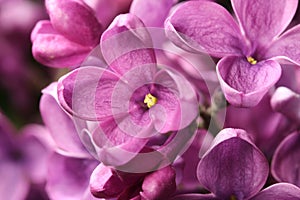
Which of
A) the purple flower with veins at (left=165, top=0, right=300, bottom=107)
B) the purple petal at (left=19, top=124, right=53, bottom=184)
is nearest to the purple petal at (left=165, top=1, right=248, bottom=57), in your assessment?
the purple flower with veins at (left=165, top=0, right=300, bottom=107)

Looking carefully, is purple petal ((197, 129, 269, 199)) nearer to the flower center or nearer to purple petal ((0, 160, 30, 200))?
the flower center

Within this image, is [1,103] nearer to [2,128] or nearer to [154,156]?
[2,128]

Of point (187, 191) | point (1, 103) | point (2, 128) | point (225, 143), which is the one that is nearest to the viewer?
point (225, 143)

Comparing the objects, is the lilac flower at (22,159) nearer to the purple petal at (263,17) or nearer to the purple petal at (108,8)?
the purple petal at (108,8)

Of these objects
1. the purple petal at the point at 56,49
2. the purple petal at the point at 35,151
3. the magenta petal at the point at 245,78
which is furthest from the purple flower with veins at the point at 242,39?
the purple petal at the point at 35,151

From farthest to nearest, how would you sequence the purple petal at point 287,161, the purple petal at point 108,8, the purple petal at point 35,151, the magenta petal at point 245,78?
the purple petal at point 35,151, the purple petal at point 108,8, the purple petal at point 287,161, the magenta petal at point 245,78

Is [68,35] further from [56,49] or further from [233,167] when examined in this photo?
[233,167]

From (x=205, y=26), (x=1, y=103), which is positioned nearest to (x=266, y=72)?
(x=205, y=26)

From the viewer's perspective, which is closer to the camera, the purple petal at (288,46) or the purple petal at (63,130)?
the purple petal at (288,46)
